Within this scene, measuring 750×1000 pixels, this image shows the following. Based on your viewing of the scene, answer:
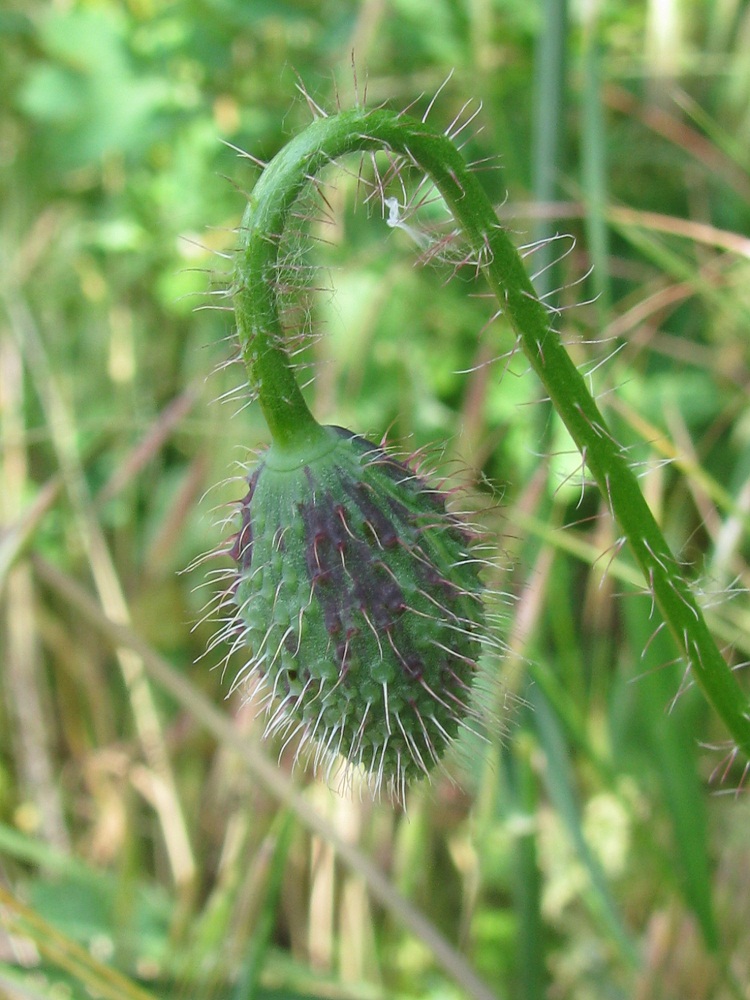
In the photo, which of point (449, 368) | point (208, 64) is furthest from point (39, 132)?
point (449, 368)

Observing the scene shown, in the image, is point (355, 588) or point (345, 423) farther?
point (345, 423)

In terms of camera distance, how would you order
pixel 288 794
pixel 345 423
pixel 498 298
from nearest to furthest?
pixel 498 298, pixel 288 794, pixel 345 423

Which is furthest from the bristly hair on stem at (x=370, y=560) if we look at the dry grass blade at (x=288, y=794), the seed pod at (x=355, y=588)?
the dry grass blade at (x=288, y=794)

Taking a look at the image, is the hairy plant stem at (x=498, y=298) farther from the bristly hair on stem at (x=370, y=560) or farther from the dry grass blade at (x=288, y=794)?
the dry grass blade at (x=288, y=794)

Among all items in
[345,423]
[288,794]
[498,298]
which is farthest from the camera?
[345,423]

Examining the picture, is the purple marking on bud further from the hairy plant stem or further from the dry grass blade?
the dry grass blade

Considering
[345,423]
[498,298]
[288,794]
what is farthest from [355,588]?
[345,423]

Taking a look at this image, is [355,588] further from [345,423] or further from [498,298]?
[345,423]

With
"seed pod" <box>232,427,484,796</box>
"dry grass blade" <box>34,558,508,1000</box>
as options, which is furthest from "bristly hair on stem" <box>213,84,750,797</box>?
"dry grass blade" <box>34,558,508,1000</box>
